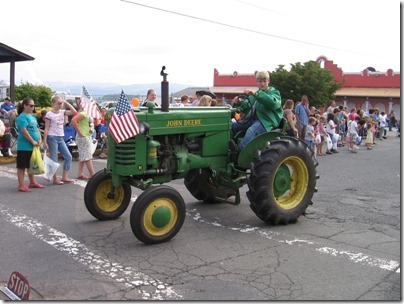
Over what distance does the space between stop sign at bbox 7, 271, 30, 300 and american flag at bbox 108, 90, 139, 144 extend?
89.0 inches

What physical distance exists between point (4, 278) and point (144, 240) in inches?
62.8

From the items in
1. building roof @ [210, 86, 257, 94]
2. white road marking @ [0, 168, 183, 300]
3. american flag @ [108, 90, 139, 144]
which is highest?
building roof @ [210, 86, 257, 94]

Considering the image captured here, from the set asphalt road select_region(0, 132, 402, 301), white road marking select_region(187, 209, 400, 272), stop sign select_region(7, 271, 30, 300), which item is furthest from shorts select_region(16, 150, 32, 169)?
stop sign select_region(7, 271, 30, 300)

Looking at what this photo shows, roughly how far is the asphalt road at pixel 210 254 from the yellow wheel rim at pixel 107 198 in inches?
9.3

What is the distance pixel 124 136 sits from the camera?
5742 millimetres

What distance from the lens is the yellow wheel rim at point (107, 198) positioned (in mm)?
6773

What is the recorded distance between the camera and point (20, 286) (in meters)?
3.74

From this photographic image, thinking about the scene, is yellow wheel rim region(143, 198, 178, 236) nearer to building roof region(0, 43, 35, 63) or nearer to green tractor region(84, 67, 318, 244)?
green tractor region(84, 67, 318, 244)

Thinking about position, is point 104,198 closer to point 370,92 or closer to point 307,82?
point 307,82

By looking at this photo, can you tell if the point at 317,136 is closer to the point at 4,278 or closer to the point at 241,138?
the point at 241,138

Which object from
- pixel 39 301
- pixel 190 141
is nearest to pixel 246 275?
pixel 39 301

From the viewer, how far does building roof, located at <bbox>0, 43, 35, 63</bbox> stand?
16664 millimetres

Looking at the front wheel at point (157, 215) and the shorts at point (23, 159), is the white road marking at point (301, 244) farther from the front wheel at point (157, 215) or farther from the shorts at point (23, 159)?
the shorts at point (23, 159)

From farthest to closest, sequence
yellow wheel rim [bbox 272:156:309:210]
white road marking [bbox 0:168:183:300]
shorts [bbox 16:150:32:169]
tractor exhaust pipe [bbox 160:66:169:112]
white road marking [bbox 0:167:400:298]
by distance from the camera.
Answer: shorts [bbox 16:150:32:169] < yellow wheel rim [bbox 272:156:309:210] < tractor exhaust pipe [bbox 160:66:169:112] < white road marking [bbox 0:167:400:298] < white road marking [bbox 0:168:183:300]
